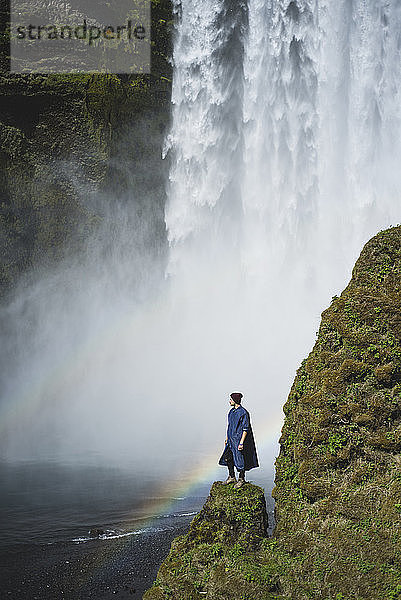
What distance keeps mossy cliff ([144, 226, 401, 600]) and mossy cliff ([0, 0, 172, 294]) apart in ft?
86.3

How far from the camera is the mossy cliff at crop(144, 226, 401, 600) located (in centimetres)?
673

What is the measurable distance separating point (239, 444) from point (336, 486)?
190cm

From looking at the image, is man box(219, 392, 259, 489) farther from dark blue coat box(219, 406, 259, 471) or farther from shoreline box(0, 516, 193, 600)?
shoreline box(0, 516, 193, 600)

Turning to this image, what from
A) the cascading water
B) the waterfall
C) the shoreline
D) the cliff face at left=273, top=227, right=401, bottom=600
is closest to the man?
the cliff face at left=273, top=227, right=401, bottom=600

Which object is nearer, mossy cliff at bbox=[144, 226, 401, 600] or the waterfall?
mossy cliff at bbox=[144, 226, 401, 600]

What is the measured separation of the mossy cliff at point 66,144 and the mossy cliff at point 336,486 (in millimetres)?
26313

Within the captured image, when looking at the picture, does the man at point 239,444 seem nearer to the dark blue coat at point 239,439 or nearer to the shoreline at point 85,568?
the dark blue coat at point 239,439

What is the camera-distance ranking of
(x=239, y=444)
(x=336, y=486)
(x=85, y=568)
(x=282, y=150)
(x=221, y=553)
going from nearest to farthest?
(x=336, y=486)
(x=221, y=553)
(x=239, y=444)
(x=85, y=568)
(x=282, y=150)

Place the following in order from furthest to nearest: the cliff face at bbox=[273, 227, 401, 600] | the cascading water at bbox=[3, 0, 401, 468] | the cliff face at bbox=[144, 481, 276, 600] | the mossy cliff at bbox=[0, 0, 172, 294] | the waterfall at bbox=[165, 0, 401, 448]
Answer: the waterfall at bbox=[165, 0, 401, 448] → the cascading water at bbox=[3, 0, 401, 468] → the mossy cliff at bbox=[0, 0, 172, 294] → the cliff face at bbox=[144, 481, 276, 600] → the cliff face at bbox=[273, 227, 401, 600]

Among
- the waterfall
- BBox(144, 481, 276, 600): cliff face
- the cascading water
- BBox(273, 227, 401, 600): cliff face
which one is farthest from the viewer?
the waterfall

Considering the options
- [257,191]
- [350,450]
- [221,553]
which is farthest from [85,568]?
[257,191]

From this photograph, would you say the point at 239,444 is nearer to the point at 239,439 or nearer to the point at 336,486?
the point at 239,439

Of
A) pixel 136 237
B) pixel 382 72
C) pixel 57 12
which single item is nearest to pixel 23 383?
pixel 136 237

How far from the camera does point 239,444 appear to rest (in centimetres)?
873
